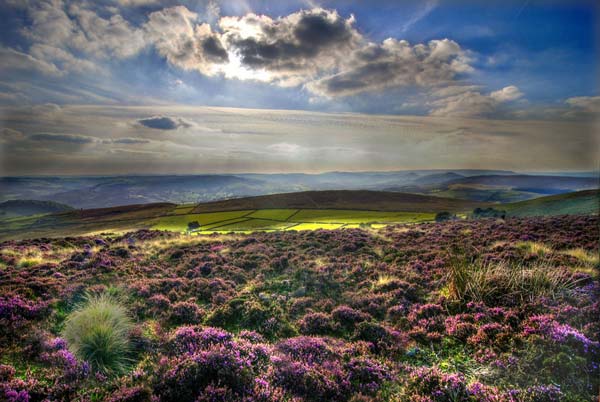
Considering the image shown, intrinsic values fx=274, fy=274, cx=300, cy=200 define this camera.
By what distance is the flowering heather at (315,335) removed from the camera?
455 cm

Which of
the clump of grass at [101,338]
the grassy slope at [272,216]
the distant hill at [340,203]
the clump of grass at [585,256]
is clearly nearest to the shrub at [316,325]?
the clump of grass at [101,338]

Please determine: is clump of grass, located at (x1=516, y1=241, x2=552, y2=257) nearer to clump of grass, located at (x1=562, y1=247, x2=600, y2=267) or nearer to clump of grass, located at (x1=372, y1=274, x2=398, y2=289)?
clump of grass, located at (x1=562, y1=247, x2=600, y2=267)

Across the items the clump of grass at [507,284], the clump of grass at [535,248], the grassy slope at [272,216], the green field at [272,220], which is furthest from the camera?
the green field at [272,220]

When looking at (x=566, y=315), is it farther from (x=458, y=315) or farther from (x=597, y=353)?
(x=458, y=315)

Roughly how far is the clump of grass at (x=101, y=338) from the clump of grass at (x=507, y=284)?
27.9ft

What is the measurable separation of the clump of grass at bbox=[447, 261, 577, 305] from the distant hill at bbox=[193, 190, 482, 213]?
4714 cm

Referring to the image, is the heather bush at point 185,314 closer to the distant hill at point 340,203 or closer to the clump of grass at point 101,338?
the clump of grass at point 101,338

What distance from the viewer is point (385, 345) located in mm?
6051

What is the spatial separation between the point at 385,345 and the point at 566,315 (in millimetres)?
4030

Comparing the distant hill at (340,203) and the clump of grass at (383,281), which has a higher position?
the clump of grass at (383,281)

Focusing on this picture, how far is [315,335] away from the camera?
6836 millimetres

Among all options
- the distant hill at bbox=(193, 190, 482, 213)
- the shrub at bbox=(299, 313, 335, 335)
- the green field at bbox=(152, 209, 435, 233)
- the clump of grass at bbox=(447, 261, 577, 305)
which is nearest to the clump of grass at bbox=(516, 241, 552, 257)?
the clump of grass at bbox=(447, 261, 577, 305)

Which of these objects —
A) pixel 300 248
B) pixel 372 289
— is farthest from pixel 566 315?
pixel 300 248

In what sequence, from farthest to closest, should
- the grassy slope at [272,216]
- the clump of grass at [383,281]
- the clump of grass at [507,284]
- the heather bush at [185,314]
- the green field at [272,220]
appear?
the green field at [272,220] < the grassy slope at [272,216] < the clump of grass at [383,281] < the heather bush at [185,314] < the clump of grass at [507,284]
